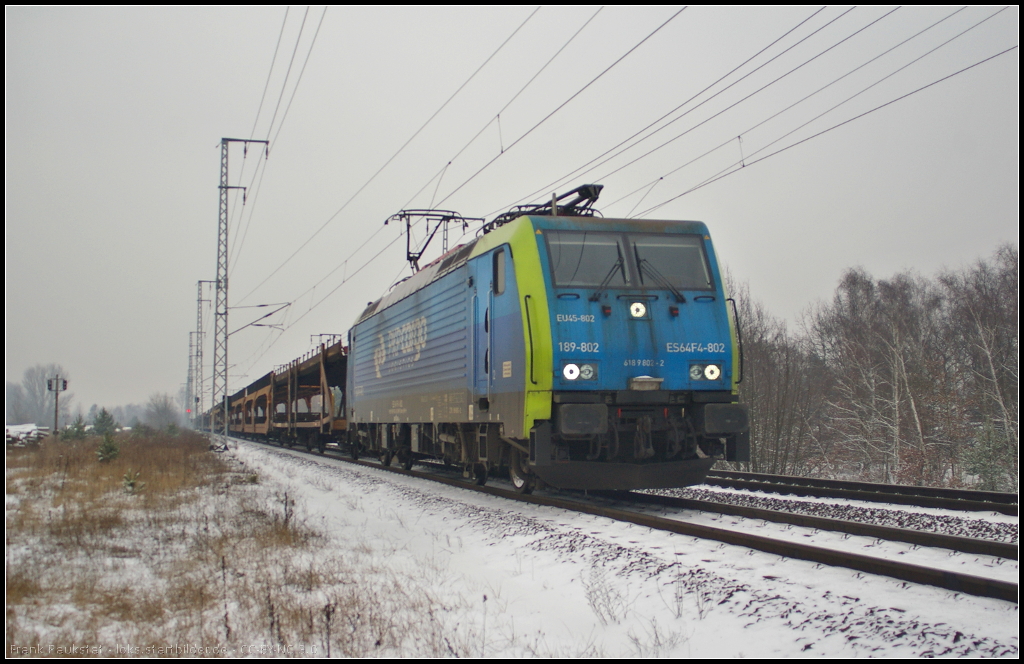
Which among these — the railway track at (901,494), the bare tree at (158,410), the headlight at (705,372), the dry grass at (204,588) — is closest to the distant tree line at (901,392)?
the railway track at (901,494)

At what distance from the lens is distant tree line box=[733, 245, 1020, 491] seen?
22516mm

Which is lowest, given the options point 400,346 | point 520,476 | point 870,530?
point 870,530

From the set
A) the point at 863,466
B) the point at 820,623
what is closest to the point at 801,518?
the point at 820,623

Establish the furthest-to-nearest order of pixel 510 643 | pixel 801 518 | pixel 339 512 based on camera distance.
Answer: pixel 339 512
pixel 801 518
pixel 510 643

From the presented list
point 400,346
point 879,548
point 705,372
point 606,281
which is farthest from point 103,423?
point 879,548

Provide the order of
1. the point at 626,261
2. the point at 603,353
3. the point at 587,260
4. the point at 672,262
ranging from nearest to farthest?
the point at 603,353
the point at 587,260
the point at 626,261
the point at 672,262

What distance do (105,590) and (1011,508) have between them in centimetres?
851

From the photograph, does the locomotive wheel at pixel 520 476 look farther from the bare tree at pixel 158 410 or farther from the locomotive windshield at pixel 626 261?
the bare tree at pixel 158 410

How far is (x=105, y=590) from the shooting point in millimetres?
5293

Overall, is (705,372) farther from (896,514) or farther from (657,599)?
(657,599)

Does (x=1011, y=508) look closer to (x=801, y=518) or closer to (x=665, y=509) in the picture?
(x=801, y=518)

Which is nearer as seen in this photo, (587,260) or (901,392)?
(587,260)

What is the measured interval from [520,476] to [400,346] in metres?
5.15

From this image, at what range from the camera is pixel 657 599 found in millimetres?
4898
